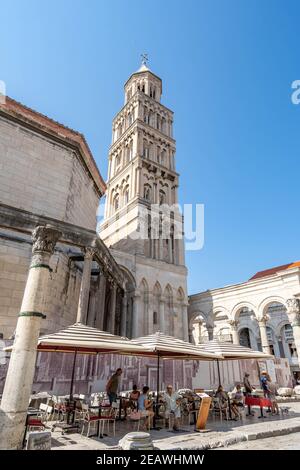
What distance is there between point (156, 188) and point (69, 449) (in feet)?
90.0

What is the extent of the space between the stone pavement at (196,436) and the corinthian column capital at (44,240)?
383cm

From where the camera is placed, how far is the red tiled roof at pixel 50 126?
1586 cm

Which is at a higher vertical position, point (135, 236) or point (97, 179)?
point (97, 179)

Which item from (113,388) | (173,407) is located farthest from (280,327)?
(113,388)

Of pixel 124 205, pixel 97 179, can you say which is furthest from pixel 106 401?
pixel 124 205

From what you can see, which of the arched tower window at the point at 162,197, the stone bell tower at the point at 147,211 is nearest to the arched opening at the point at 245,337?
the stone bell tower at the point at 147,211

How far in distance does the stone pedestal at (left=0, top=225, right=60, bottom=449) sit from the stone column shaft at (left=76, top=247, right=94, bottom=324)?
18.9 ft

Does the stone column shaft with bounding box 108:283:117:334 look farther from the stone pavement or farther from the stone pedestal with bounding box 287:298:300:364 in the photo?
the stone pedestal with bounding box 287:298:300:364

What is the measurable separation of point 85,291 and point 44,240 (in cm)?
600

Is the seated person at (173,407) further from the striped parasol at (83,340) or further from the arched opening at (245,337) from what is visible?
the arched opening at (245,337)

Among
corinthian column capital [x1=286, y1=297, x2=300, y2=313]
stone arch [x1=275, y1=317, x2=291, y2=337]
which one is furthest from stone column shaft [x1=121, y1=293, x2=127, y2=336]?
stone arch [x1=275, y1=317, x2=291, y2=337]

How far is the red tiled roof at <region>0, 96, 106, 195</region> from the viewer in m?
15.9

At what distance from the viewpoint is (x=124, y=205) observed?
99.2 ft
